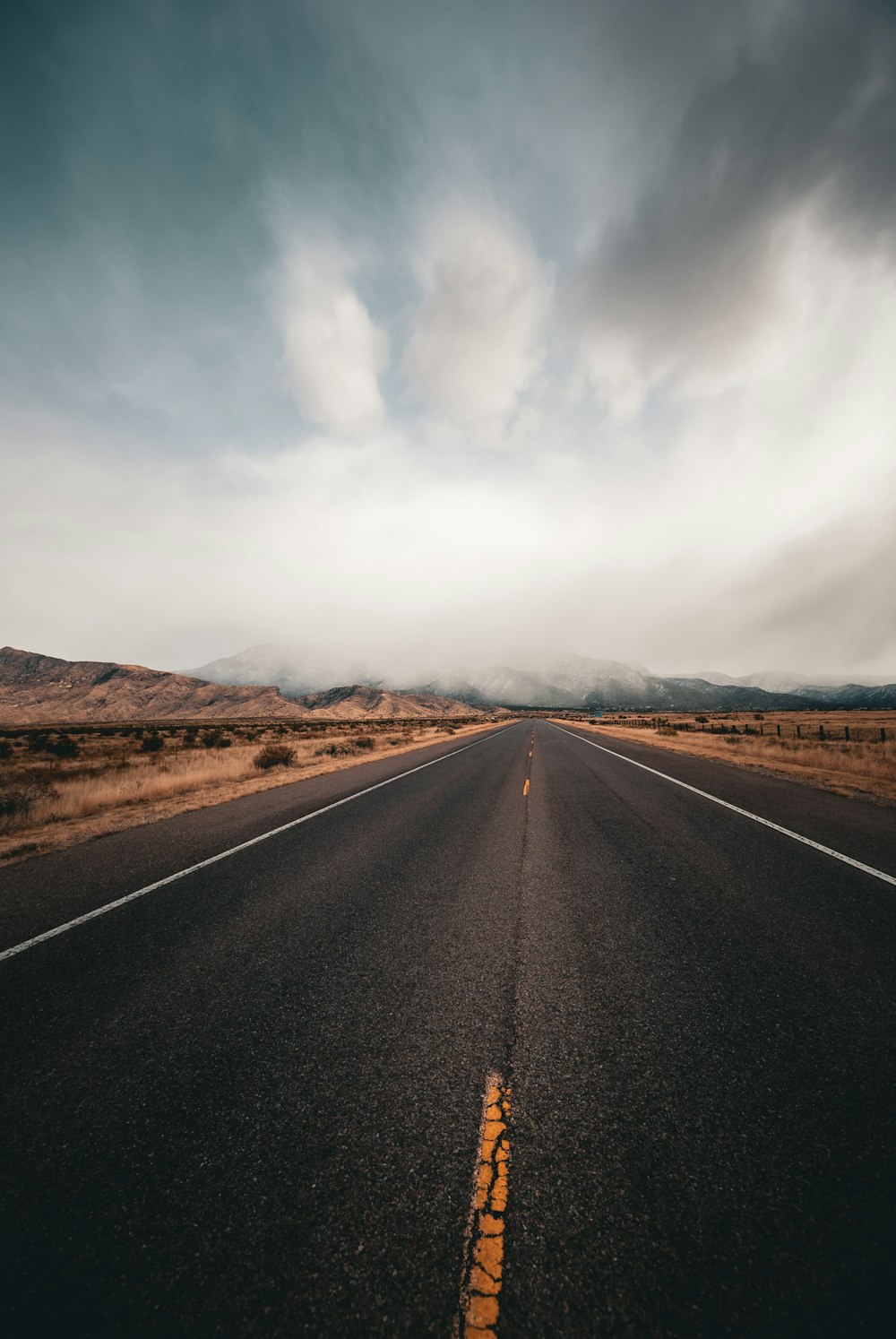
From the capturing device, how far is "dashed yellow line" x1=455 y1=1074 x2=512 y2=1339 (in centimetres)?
155

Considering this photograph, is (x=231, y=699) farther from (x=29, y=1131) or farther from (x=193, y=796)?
(x=29, y=1131)

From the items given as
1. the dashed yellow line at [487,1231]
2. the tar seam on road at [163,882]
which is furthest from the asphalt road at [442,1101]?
the tar seam on road at [163,882]

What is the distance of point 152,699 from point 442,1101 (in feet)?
582

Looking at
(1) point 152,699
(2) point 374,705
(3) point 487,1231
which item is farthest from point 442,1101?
(1) point 152,699

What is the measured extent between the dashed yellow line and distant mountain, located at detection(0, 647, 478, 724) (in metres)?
109

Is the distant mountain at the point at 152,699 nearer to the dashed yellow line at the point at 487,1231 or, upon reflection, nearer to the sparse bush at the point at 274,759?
the sparse bush at the point at 274,759

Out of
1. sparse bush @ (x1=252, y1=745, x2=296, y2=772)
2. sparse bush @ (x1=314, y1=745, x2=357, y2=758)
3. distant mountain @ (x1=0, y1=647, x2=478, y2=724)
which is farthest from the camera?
distant mountain @ (x1=0, y1=647, x2=478, y2=724)

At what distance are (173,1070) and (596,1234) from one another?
230cm

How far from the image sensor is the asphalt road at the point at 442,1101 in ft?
5.35

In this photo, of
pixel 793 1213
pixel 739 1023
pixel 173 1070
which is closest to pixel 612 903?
pixel 739 1023

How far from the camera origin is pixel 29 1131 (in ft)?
7.47

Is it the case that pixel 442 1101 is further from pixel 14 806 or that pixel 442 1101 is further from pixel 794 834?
pixel 14 806

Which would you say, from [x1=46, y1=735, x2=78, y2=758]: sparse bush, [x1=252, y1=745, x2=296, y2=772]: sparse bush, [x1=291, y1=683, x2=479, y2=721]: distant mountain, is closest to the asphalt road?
[x1=252, y1=745, x2=296, y2=772]: sparse bush

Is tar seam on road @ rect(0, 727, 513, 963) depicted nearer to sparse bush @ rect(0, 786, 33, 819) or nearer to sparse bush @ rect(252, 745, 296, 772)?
sparse bush @ rect(0, 786, 33, 819)
